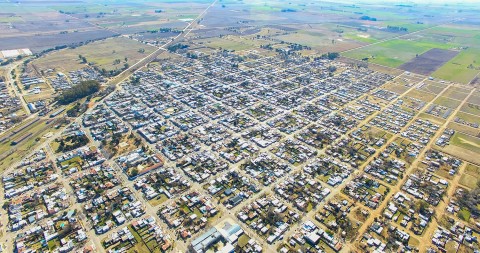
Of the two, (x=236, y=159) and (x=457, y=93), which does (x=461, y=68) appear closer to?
(x=457, y=93)

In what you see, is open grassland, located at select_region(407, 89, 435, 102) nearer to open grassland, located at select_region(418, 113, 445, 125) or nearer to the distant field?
open grassland, located at select_region(418, 113, 445, 125)

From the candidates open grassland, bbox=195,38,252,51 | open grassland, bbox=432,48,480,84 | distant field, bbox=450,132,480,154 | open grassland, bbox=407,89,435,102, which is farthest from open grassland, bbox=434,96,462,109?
open grassland, bbox=195,38,252,51

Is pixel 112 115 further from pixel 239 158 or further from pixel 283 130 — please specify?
pixel 283 130

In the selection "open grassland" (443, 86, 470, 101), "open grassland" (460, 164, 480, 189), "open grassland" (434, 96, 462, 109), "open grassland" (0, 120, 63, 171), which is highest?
"open grassland" (0, 120, 63, 171)

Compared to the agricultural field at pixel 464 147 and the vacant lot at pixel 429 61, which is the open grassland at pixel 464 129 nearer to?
the agricultural field at pixel 464 147

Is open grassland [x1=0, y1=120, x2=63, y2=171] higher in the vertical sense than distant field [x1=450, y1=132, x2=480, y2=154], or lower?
higher

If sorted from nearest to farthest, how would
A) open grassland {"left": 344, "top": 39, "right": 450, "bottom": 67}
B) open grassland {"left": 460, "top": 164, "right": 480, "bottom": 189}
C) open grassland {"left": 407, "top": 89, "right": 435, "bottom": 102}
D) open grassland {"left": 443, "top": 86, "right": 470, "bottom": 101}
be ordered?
open grassland {"left": 460, "top": 164, "right": 480, "bottom": 189} < open grassland {"left": 407, "top": 89, "right": 435, "bottom": 102} < open grassland {"left": 443, "top": 86, "right": 470, "bottom": 101} < open grassland {"left": 344, "top": 39, "right": 450, "bottom": 67}
